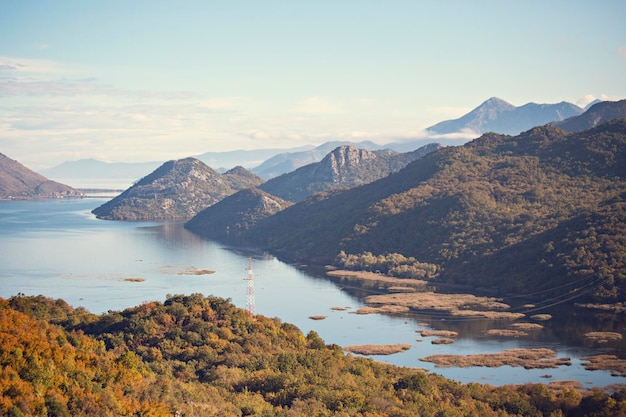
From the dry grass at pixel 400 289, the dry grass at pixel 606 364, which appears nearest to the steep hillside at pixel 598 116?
the dry grass at pixel 400 289

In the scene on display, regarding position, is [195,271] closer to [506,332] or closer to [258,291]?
[258,291]

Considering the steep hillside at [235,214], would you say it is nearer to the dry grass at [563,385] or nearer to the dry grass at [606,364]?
the dry grass at [606,364]

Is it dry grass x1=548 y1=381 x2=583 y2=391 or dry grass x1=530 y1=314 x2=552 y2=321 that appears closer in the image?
dry grass x1=548 y1=381 x2=583 y2=391

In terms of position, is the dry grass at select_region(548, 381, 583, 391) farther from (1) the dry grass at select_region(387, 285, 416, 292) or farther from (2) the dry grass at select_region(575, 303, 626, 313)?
(1) the dry grass at select_region(387, 285, 416, 292)

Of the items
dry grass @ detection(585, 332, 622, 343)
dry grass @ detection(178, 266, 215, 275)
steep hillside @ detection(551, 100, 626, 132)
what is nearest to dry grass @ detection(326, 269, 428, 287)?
dry grass @ detection(178, 266, 215, 275)

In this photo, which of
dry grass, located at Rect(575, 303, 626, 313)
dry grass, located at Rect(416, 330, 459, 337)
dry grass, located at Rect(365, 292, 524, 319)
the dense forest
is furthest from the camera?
A: dry grass, located at Rect(365, 292, 524, 319)

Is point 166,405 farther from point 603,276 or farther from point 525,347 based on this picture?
point 603,276

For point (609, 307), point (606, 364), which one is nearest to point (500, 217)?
point (609, 307)
